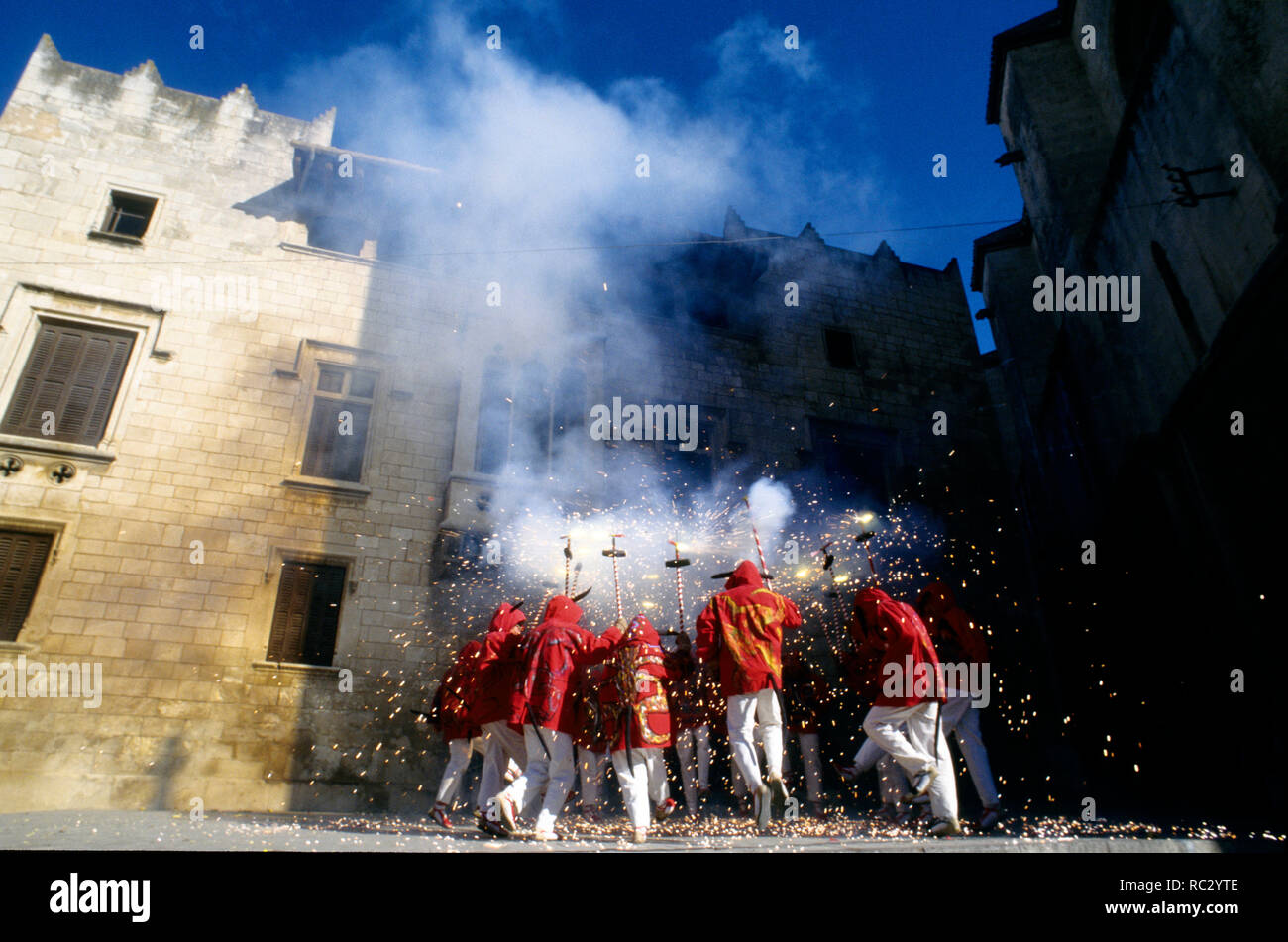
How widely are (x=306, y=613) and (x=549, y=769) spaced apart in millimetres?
5825

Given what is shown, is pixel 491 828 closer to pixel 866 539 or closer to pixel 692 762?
pixel 692 762

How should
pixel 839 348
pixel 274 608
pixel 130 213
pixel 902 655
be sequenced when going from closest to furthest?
1. pixel 902 655
2. pixel 274 608
3. pixel 130 213
4. pixel 839 348

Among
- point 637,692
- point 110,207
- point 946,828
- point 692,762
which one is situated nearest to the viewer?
point 946,828

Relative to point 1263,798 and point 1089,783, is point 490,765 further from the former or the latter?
point 1089,783

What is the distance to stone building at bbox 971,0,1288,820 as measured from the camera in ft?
21.5

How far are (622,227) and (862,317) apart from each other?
5900mm

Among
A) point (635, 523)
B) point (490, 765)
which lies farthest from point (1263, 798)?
point (635, 523)

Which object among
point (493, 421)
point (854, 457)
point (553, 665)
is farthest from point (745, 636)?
point (854, 457)

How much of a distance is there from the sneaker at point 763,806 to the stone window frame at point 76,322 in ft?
32.0

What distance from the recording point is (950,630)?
6.55 meters

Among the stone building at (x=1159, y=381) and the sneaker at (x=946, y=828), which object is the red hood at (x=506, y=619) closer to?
the sneaker at (x=946, y=828)

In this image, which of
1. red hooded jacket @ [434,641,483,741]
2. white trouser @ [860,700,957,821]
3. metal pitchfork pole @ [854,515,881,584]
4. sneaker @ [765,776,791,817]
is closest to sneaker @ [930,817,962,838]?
white trouser @ [860,700,957,821]

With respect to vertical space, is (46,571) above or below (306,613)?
above

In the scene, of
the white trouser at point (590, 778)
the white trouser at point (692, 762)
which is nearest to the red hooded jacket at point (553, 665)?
the white trouser at point (590, 778)
